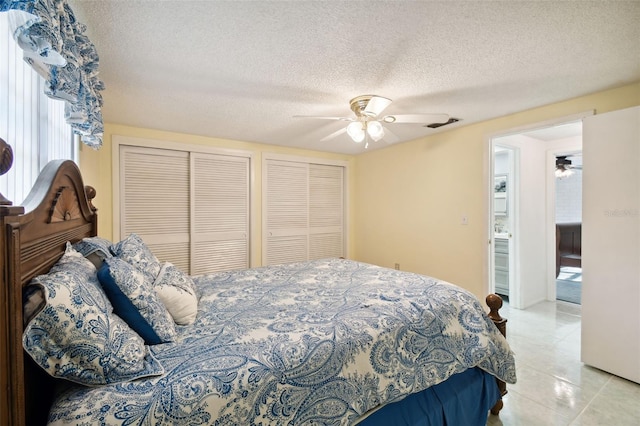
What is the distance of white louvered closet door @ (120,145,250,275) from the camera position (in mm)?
3381

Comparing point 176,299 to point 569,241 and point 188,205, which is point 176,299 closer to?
point 188,205

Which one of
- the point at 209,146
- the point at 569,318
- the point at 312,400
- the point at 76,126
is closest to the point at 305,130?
the point at 209,146

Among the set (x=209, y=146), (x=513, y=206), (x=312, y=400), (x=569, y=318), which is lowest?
(x=569, y=318)

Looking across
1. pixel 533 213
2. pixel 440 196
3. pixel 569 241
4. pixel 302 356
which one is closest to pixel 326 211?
pixel 440 196

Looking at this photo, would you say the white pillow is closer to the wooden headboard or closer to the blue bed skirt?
the wooden headboard

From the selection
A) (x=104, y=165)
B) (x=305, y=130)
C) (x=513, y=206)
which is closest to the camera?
(x=104, y=165)

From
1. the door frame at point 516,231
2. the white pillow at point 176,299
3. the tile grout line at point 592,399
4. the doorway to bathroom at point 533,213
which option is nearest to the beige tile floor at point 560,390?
the tile grout line at point 592,399

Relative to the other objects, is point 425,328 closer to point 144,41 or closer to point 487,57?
point 487,57

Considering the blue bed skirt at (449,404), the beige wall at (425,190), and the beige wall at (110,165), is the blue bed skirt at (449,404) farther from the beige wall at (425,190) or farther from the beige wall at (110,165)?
the beige wall at (110,165)

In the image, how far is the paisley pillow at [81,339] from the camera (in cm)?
83

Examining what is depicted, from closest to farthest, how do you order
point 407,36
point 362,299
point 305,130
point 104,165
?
1. point 407,36
2. point 362,299
3. point 104,165
4. point 305,130

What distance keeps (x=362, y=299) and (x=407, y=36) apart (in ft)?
5.19

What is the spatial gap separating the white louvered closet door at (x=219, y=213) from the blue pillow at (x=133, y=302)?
104 inches

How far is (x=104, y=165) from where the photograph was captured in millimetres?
3182
